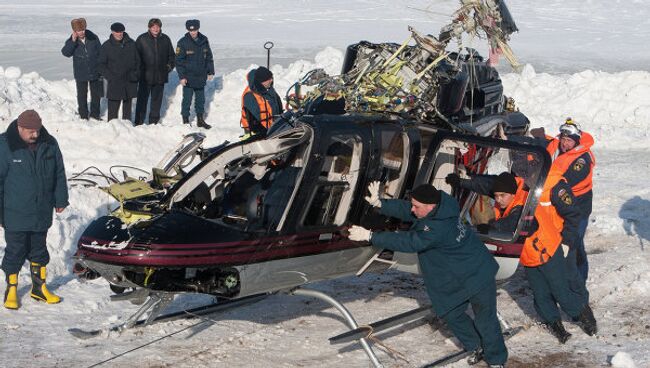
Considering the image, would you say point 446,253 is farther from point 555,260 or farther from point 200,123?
point 200,123

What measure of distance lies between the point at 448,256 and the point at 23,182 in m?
4.26

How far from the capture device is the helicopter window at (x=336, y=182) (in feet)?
28.3

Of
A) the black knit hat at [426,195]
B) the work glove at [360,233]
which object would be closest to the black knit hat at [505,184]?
the black knit hat at [426,195]

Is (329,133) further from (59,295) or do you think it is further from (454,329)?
(59,295)

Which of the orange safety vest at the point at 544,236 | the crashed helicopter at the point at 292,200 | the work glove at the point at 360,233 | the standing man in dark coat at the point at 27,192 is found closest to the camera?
the crashed helicopter at the point at 292,200

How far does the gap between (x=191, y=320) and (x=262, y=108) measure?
13.2ft

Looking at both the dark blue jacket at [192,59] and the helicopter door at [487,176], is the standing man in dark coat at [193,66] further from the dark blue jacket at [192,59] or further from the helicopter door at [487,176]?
the helicopter door at [487,176]

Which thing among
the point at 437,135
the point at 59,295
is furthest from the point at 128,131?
the point at 437,135

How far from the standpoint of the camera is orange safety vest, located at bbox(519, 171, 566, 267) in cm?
921

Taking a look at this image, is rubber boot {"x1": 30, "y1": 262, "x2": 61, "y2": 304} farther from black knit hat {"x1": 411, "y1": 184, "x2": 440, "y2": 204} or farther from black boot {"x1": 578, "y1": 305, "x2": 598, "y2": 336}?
black boot {"x1": 578, "y1": 305, "x2": 598, "y2": 336}

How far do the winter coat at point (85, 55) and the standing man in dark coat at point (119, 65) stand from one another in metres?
0.15

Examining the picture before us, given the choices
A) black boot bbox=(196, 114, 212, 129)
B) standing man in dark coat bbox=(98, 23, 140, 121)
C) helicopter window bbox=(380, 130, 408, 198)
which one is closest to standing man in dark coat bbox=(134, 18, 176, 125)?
standing man in dark coat bbox=(98, 23, 140, 121)

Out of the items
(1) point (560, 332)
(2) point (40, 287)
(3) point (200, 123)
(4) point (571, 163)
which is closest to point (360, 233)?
(1) point (560, 332)

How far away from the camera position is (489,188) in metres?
9.29
